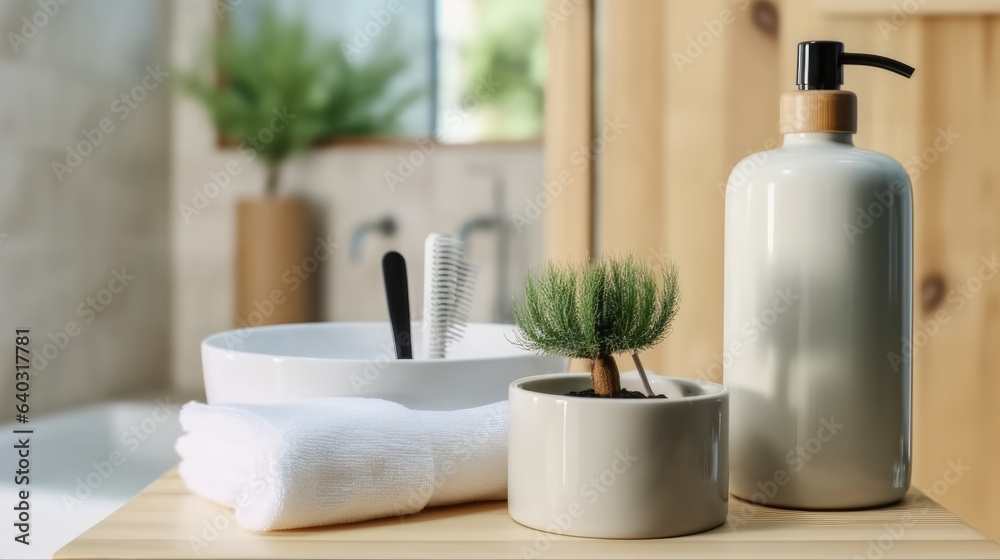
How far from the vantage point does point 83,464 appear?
1.57 meters

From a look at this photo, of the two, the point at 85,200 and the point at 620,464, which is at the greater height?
the point at 85,200

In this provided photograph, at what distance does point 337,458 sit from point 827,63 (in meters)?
0.31

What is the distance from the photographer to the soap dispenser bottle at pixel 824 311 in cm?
43

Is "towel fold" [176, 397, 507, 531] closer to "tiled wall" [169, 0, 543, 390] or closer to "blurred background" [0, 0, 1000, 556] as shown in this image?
"blurred background" [0, 0, 1000, 556]

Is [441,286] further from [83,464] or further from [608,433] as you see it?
[83,464]

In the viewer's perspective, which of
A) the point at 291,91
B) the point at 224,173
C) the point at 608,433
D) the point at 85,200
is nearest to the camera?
the point at 608,433

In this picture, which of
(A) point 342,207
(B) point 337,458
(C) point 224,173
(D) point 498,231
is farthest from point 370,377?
(C) point 224,173

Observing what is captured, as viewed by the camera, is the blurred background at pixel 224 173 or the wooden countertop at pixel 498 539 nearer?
the wooden countertop at pixel 498 539

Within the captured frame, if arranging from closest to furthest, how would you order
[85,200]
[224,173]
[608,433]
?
[608,433], [85,200], [224,173]

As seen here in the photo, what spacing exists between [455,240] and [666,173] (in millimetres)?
401

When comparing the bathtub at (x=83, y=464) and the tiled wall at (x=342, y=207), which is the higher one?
the tiled wall at (x=342, y=207)

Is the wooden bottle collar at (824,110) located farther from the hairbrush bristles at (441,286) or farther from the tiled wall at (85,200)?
the tiled wall at (85,200)

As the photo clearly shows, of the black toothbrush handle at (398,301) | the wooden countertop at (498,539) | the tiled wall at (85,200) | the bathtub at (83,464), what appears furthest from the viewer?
the tiled wall at (85,200)

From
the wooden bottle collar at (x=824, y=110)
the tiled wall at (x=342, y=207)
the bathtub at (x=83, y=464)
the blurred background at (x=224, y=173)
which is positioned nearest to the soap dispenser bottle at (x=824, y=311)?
the wooden bottle collar at (x=824, y=110)
